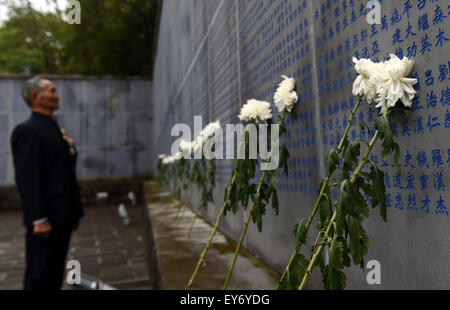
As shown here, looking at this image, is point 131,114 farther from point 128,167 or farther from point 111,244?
point 111,244

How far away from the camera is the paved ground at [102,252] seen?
12.1 ft

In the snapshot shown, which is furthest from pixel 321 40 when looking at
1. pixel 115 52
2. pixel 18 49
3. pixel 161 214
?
pixel 18 49

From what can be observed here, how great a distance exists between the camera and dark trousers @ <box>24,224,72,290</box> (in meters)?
2.19

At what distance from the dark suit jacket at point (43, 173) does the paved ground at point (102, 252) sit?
1.44m

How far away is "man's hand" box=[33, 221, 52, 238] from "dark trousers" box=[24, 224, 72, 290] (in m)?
0.08

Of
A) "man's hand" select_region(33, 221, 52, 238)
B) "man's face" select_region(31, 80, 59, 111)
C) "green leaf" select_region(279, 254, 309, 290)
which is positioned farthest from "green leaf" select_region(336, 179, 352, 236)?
"man's face" select_region(31, 80, 59, 111)

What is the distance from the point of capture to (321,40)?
148 centimetres

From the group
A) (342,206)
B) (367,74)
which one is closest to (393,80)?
(367,74)

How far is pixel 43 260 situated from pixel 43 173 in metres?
0.59

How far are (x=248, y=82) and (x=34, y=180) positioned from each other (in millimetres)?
1602

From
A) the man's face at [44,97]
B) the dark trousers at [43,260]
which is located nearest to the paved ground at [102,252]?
the dark trousers at [43,260]

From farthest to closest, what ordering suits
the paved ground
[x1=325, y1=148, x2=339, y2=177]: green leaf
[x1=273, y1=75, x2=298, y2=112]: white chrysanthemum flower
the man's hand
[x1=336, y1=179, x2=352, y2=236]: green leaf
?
the paved ground < the man's hand < [x1=273, y1=75, x2=298, y2=112]: white chrysanthemum flower < [x1=325, y1=148, x2=339, y2=177]: green leaf < [x1=336, y1=179, x2=352, y2=236]: green leaf

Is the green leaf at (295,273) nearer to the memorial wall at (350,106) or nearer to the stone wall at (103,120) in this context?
the memorial wall at (350,106)

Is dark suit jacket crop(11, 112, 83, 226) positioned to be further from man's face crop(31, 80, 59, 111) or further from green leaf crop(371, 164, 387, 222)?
green leaf crop(371, 164, 387, 222)
